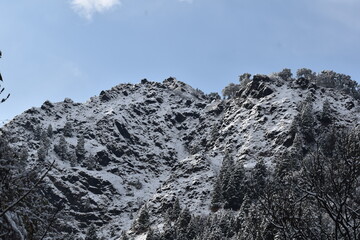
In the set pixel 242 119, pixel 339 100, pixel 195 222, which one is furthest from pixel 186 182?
pixel 339 100

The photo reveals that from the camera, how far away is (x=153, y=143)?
571ft

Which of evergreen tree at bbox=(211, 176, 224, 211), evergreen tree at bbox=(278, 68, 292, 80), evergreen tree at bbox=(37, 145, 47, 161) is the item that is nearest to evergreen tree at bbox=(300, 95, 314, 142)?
evergreen tree at bbox=(211, 176, 224, 211)

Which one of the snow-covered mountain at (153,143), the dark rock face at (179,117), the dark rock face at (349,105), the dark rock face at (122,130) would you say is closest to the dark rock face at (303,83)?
the snow-covered mountain at (153,143)

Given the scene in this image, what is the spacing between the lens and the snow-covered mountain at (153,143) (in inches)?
4419

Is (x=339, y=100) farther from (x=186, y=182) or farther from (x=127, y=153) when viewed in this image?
(x=127, y=153)

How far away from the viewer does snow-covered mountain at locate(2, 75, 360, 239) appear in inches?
4419

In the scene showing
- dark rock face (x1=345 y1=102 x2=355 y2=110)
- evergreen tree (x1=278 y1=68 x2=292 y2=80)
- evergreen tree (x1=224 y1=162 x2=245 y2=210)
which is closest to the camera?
evergreen tree (x1=224 y1=162 x2=245 y2=210)

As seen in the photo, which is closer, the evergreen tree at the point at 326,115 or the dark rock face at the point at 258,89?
the evergreen tree at the point at 326,115

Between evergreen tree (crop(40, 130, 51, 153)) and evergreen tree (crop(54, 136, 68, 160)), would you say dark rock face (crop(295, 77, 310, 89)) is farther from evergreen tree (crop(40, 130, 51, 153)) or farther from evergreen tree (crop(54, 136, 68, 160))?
evergreen tree (crop(40, 130, 51, 153))

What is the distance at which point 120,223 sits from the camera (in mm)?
110812

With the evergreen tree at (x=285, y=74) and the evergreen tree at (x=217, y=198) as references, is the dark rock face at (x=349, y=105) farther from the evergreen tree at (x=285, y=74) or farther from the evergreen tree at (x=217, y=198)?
the evergreen tree at (x=217, y=198)

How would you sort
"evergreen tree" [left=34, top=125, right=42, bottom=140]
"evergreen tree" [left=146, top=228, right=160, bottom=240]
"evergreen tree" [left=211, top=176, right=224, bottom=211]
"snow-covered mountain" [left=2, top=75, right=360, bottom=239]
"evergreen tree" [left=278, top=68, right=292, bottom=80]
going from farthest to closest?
"evergreen tree" [left=278, top=68, right=292, bottom=80] → "evergreen tree" [left=34, top=125, right=42, bottom=140] → "snow-covered mountain" [left=2, top=75, right=360, bottom=239] → "evergreen tree" [left=211, top=176, right=224, bottom=211] → "evergreen tree" [left=146, top=228, right=160, bottom=240]

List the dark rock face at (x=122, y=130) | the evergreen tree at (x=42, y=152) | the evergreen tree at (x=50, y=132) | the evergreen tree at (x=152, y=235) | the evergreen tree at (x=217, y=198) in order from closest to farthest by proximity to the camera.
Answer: the evergreen tree at (x=152, y=235) < the evergreen tree at (x=217, y=198) < the evergreen tree at (x=42, y=152) < the evergreen tree at (x=50, y=132) < the dark rock face at (x=122, y=130)

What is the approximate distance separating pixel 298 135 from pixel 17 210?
4391 inches
